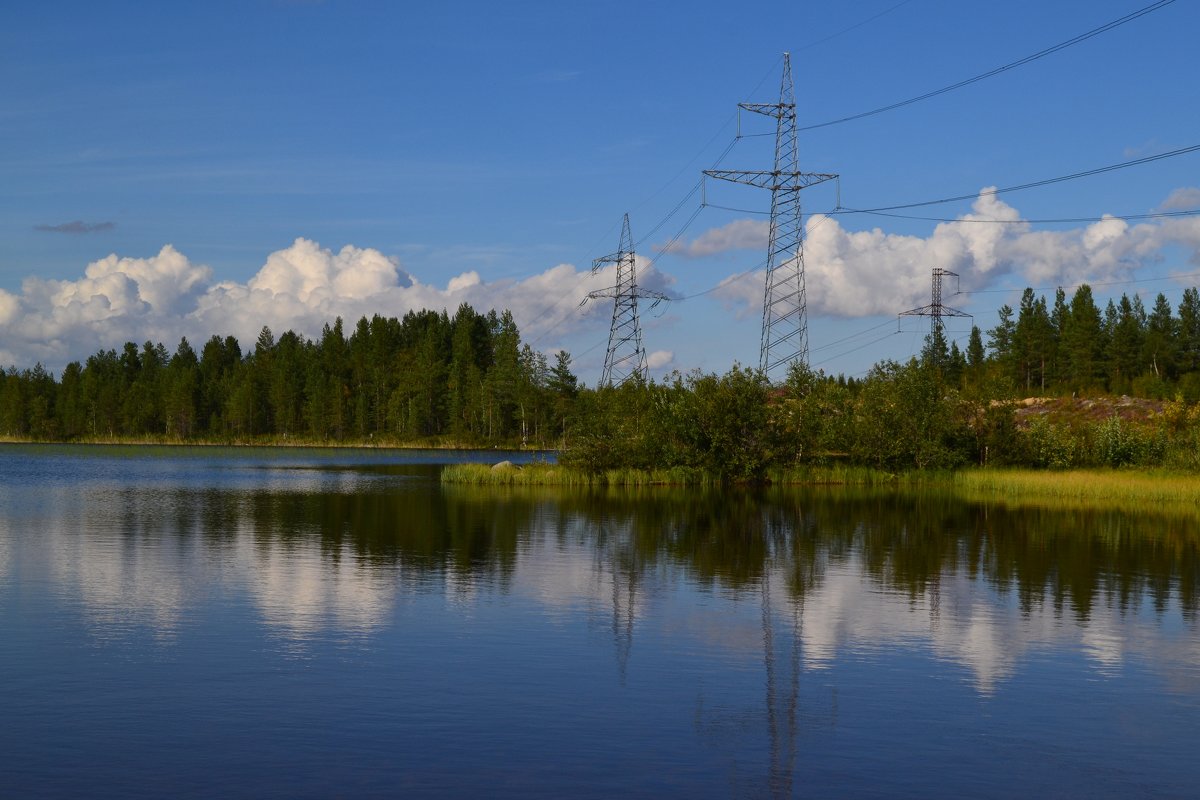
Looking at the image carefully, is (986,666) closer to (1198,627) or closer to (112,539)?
(1198,627)

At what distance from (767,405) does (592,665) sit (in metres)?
57.7

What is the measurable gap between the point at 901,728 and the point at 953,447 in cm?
6806

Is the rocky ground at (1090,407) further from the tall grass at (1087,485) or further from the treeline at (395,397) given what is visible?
the treeline at (395,397)

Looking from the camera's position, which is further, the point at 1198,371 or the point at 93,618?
the point at 1198,371

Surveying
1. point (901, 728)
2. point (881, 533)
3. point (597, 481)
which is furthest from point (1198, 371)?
point (901, 728)

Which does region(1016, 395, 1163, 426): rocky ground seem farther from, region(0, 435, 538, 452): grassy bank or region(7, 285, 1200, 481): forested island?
region(0, 435, 538, 452): grassy bank

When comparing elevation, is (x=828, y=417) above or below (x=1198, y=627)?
above

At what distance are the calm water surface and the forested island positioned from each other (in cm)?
3347

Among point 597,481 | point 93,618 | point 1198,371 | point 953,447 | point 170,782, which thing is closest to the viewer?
point 170,782

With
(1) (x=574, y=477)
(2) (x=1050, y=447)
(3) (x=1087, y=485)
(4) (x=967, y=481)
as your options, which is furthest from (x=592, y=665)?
(2) (x=1050, y=447)

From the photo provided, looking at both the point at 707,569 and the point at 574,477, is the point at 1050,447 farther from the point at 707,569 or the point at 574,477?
the point at 707,569

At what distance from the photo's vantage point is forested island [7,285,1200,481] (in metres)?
75.2

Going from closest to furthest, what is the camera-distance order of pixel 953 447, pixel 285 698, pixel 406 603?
pixel 285 698
pixel 406 603
pixel 953 447

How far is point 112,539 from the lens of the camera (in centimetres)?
3903
